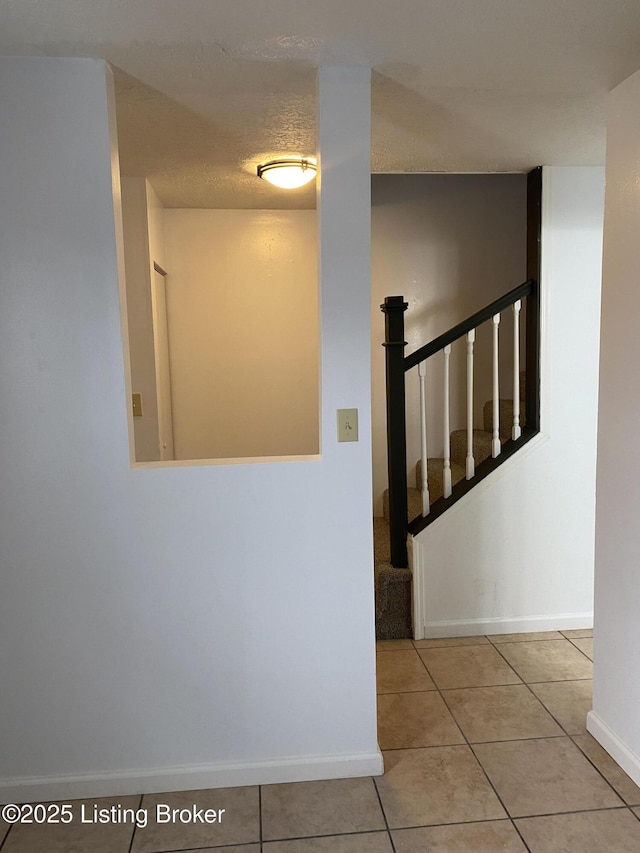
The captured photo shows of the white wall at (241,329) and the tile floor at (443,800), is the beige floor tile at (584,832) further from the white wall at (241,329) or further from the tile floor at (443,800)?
the white wall at (241,329)

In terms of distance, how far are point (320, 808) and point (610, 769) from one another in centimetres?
100

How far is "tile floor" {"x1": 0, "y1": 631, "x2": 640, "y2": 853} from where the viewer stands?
6.33 ft

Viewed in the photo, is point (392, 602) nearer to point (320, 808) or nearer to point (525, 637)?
point (525, 637)

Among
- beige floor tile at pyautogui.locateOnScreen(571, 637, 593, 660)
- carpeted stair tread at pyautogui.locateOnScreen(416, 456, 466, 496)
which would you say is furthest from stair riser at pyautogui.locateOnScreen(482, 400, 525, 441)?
beige floor tile at pyautogui.locateOnScreen(571, 637, 593, 660)

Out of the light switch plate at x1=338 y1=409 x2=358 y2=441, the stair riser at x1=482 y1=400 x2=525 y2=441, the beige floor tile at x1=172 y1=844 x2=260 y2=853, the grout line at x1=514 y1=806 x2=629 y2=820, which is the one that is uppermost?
the light switch plate at x1=338 y1=409 x2=358 y2=441

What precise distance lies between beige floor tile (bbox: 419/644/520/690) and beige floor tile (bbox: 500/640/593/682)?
0.06m

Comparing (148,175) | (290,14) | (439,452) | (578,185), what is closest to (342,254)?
(290,14)

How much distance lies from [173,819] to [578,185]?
3.14 meters

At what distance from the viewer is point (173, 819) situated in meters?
2.04

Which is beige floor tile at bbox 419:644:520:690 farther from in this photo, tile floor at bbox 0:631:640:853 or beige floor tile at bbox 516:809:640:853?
beige floor tile at bbox 516:809:640:853

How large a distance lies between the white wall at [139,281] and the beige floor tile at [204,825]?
1645 mm

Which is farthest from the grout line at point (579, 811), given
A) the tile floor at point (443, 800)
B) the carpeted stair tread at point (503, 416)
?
the carpeted stair tread at point (503, 416)

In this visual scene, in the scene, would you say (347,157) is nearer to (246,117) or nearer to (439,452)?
(246,117)

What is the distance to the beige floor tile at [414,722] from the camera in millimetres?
2426
